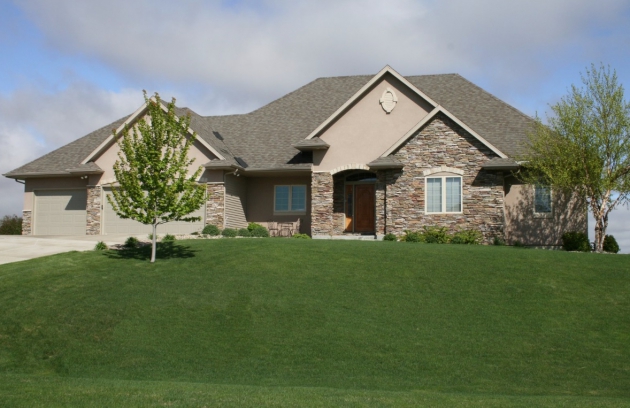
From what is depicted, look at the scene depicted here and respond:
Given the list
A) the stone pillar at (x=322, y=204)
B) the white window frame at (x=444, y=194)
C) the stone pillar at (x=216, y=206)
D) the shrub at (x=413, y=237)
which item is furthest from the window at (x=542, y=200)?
the stone pillar at (x=216, y=206)

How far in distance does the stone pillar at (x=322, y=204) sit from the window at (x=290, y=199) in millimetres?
1976

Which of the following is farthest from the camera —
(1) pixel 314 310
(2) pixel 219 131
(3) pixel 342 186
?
(2) pixel 219 131

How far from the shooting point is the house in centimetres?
2734

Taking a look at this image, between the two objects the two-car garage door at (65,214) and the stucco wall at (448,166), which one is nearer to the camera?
Answer: the stucco wall at (448,166)

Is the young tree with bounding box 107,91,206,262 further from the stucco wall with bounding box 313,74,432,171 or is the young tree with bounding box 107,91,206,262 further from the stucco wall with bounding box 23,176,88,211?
the stucco wall with bounding box 23,176,88,211

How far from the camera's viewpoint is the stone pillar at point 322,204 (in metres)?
29.0

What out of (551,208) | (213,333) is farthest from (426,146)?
(213,333)

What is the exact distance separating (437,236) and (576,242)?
5486 millimetres

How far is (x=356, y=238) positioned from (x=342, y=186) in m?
3.42

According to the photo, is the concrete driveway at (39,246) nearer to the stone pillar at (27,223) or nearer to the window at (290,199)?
the stone pillar at (27,223)

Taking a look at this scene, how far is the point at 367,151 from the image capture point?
29.1 m

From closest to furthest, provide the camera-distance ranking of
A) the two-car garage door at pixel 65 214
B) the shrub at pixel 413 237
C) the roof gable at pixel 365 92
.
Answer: the shrub at pixel 413 237
the roof gable at pixel 365 92
the two-car garage door at pixel 65 214

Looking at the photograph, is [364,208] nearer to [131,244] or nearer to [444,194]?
[444,194]

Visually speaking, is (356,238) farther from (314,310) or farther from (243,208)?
(314,310)
